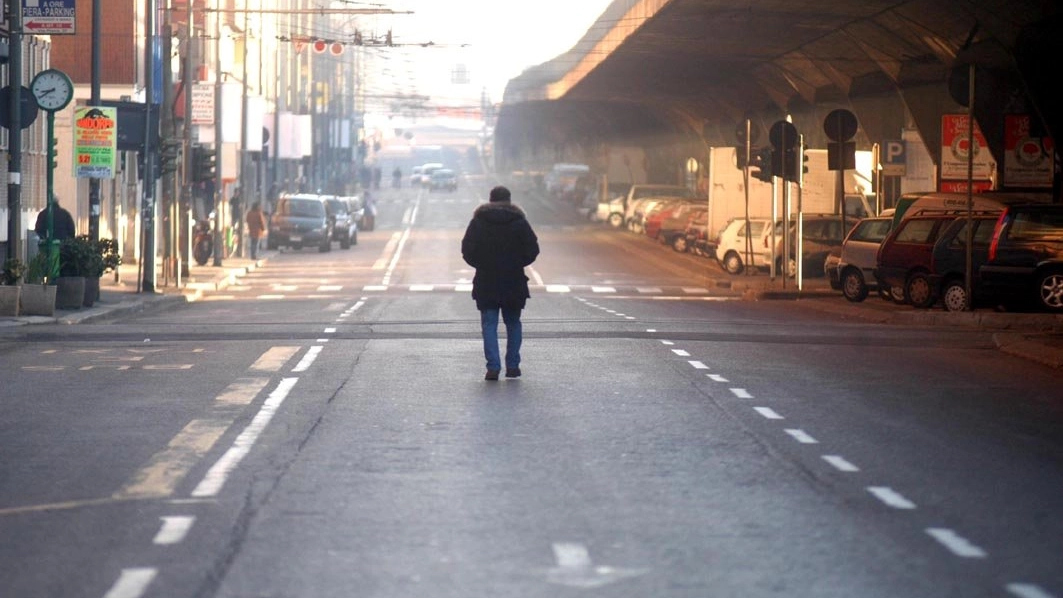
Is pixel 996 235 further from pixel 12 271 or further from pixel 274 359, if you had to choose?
pixel 12 271

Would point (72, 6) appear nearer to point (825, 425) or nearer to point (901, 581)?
point (825, 425)

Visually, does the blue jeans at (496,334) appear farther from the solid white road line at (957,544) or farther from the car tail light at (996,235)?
the car tail light at (996,235)

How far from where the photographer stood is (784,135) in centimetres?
3656

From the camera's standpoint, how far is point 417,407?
14.3 m

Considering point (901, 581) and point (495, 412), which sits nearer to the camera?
point (901, 581)

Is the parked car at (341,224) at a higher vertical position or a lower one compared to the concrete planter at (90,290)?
higher

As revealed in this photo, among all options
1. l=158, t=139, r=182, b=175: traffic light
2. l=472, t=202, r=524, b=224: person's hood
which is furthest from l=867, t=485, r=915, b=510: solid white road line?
l=158, t=139, r=182, b=175: traffic light

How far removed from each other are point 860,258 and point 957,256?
4763mm

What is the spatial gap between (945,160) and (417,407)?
24023 mm

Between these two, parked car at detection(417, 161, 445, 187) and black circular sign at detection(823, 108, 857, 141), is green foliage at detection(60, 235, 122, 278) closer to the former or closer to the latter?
black circular sign at detection(823, 108, 857, 141)

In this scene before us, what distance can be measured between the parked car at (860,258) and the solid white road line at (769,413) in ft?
65.6

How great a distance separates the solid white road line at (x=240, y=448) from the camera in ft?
33.1

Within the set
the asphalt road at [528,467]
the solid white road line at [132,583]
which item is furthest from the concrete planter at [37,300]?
the solid white road line at [132,583]

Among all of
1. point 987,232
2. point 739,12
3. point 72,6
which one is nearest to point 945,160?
point 987,232
